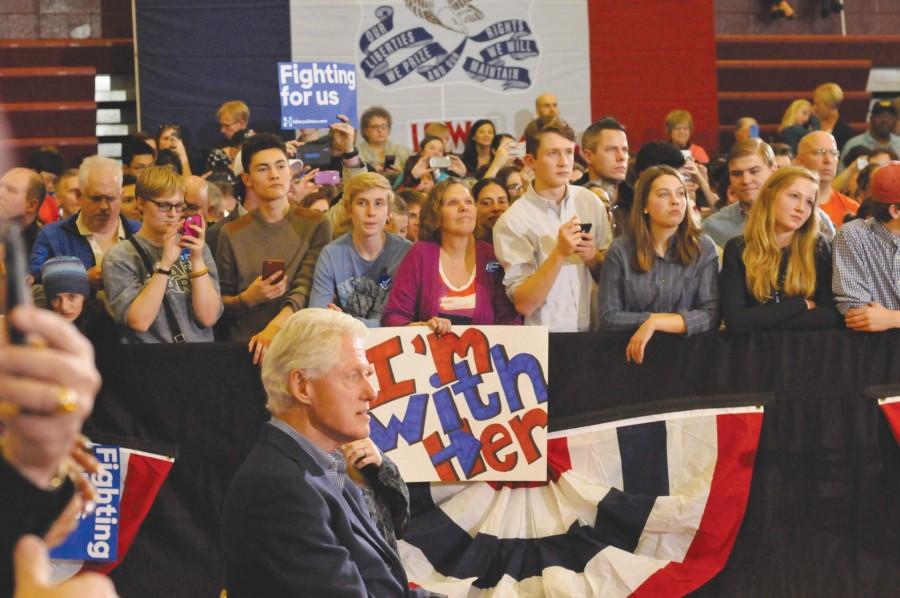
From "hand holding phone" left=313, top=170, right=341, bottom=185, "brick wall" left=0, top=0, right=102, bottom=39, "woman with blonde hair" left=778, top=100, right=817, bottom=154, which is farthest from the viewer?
"brick wall" left=0, top=0, right=102, bottom=39

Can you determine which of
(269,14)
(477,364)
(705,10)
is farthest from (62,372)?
(705,10)

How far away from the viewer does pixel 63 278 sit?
18.5ft

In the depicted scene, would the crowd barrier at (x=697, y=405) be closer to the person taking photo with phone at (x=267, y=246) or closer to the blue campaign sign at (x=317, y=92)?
the person taking photo with phone at (x=267, y=246)

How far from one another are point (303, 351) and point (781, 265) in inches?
116

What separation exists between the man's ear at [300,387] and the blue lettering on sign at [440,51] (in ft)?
31.1

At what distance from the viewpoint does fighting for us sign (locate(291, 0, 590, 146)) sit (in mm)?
12945

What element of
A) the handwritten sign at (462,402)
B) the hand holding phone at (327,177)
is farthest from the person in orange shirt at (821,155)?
the hand holding phone at (327,177)

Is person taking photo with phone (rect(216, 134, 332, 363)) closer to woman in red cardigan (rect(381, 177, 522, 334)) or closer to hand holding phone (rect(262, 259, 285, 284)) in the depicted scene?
hand holding phone (rect(262, 259, 285, 284))

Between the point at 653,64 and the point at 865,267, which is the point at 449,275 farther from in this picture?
the point at 653,64

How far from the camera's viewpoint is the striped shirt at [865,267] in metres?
5.83

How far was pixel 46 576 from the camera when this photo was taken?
1.56 metres

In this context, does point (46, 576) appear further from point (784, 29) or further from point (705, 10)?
point (784, 29)

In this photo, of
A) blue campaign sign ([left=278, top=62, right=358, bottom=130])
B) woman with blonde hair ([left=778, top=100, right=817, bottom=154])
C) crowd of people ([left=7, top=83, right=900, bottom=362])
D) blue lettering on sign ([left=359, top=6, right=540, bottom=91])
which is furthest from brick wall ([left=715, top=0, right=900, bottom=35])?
crowd of people ([left=7, top=83, right=900, bottom=362])

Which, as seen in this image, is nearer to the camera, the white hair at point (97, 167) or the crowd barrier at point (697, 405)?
the crowd barrier at point (697, 405)
